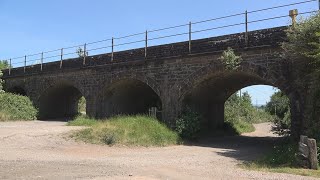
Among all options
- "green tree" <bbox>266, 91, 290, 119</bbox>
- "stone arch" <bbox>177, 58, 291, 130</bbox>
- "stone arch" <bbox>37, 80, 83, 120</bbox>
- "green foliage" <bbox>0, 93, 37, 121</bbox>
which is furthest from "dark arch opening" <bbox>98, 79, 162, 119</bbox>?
"green foliage" <bbox>0, 93, 37, 121</bbox>

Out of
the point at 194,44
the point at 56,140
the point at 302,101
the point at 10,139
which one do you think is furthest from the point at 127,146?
the point at 302,101

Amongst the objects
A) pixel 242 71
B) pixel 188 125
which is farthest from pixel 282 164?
pixel 188 125

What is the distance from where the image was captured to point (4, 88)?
98.6 feet

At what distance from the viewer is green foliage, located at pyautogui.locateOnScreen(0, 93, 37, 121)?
79.2ft

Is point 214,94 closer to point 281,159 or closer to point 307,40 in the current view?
point 307,40

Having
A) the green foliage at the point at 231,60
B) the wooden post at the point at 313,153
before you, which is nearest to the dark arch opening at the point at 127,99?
the green foliage at the point at 231,60

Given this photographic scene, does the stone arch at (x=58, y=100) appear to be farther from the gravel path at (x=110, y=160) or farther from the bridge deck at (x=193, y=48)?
the gravel path at (x=110, y=160)

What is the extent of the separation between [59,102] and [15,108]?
14.6 ft

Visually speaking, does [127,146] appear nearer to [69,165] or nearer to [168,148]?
[168,148]

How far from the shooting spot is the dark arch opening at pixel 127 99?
2080 centimetres

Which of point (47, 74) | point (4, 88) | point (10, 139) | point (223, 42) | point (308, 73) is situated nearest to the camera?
point (308, 73)

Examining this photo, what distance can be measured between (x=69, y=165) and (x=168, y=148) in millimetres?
5588

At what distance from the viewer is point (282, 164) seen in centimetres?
1050

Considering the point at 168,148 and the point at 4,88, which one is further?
the point at 4,88
